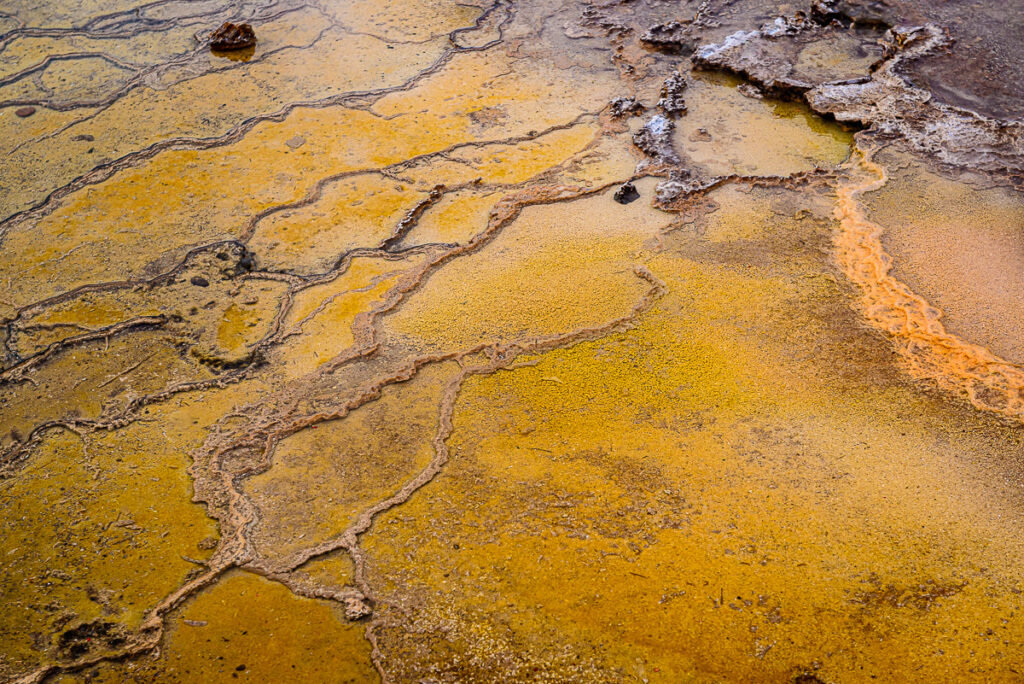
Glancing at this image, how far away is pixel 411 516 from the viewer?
256cm

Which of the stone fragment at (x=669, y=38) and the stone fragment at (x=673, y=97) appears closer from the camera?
the stone fragment at (x=673, y=97)

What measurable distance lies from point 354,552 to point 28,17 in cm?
570

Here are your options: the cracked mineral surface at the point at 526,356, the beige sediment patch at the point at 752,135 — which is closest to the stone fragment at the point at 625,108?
the cracked mineral surface at the point at 526,356

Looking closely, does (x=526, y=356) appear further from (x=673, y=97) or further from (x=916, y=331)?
(x=673, y=97)

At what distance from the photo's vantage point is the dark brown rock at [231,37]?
538 cm

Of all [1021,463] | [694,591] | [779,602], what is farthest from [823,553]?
[1021,463]

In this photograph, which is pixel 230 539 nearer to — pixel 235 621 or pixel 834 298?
pixel 235 621

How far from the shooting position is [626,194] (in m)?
3.96

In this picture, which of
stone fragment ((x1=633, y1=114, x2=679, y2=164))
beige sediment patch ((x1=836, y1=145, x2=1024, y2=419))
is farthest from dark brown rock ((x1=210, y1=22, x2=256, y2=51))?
beige sediment patch ((x1=836, y1=145, x2=1024, y2=419))

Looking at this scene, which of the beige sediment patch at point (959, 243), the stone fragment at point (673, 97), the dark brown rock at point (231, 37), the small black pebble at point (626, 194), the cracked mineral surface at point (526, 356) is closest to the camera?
the cracked mineral surface at point (526, 356)

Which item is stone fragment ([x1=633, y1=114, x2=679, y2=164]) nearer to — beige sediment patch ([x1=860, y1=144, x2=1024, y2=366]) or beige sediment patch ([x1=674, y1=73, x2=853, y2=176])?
beige sediment patch ([x1=674, y1=73, x2=853, y2=176])

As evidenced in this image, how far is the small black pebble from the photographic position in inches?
156

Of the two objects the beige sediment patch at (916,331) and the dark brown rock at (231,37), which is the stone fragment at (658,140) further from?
the dark brown rock at (231,37)

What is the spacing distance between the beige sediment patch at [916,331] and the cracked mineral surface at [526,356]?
0.05 feet
